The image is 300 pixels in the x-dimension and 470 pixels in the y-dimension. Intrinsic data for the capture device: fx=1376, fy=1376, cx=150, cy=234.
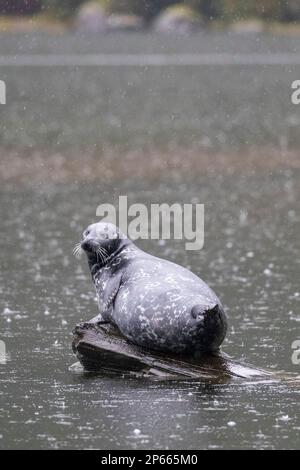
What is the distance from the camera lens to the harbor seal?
30.1 ft

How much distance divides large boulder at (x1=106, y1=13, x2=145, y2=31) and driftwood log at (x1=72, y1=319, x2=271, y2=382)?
51613 mm

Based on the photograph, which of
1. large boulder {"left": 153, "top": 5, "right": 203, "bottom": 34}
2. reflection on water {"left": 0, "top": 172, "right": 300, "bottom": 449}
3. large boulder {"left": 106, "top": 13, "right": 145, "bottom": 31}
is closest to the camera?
reflection on water {"left": 0, "top": 172, "right": 300, "bottom": 449}

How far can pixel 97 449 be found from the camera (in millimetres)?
7613

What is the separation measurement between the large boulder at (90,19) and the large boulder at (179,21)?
8.12 feet

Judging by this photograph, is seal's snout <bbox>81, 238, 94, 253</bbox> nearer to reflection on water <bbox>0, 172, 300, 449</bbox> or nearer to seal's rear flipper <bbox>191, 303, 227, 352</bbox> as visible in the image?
reflection on water <bbox>0, 172, 300, 449</bbox>

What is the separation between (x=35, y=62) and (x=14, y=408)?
3952cm

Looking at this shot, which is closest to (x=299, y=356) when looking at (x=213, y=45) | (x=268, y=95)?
(x=268, y=95)

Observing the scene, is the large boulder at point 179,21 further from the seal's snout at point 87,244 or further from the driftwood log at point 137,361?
the driftwood log at point 137,361

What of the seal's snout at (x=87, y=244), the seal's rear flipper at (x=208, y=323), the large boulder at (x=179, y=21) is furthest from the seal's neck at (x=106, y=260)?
the large boulder at (x=179, y=21)

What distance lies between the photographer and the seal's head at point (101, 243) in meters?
9.98

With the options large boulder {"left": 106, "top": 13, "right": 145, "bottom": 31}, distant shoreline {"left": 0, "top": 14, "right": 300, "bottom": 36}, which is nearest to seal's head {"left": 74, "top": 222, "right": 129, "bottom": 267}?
distant shoreline {"left": 0, "top": 14, "right": 300, "bottom": 36}

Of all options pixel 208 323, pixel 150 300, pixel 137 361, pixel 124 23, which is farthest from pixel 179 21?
pixel 208 323

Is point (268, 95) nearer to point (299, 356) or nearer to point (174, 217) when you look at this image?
point (174, 217)

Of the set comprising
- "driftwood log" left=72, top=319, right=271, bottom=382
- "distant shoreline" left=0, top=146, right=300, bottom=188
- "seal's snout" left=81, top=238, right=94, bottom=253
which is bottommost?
"driftwood log" left=72, top=319, right=271, bottom=382
